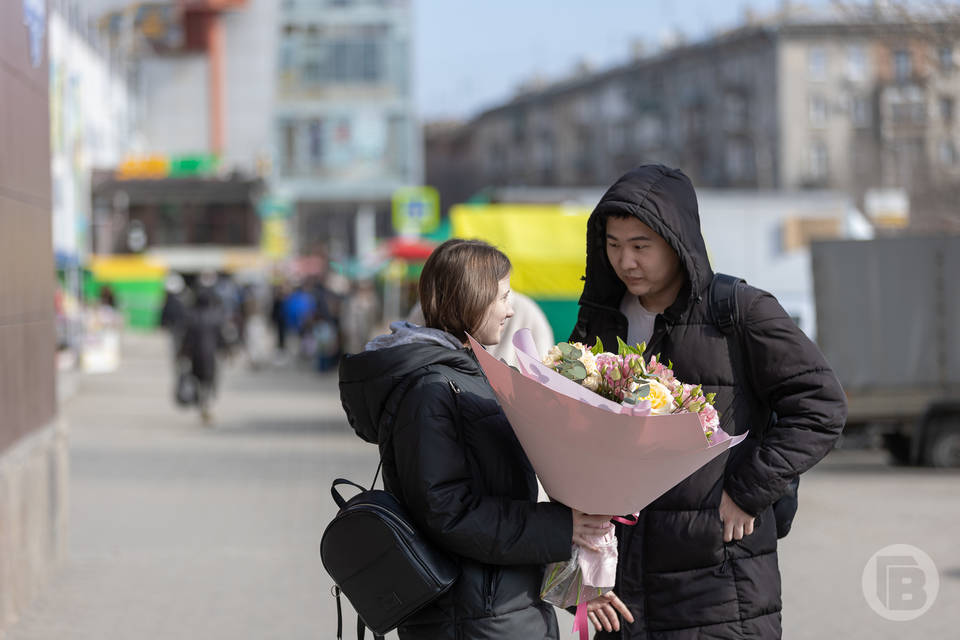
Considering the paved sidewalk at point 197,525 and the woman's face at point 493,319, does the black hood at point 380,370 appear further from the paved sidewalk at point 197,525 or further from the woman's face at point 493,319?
the paved sidewalk at point 197,525

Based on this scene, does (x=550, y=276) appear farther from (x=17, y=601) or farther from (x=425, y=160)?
(x=425, y=160)

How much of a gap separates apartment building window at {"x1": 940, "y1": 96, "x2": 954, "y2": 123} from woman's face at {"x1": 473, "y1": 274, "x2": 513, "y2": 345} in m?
20.2

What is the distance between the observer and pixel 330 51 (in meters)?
76.2

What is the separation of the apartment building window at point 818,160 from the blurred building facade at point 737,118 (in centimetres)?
5

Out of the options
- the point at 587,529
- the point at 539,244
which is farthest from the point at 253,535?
the point at 587,529

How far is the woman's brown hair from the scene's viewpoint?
343cm

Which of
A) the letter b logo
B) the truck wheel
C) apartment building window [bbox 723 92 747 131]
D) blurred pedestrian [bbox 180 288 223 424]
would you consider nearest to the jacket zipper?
the letter b logo

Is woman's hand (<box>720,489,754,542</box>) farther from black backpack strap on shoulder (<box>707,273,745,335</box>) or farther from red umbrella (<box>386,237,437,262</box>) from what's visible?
red umbrella (<box>386,237,437,262</box>)

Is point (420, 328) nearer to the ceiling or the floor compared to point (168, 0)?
nearer to the floor

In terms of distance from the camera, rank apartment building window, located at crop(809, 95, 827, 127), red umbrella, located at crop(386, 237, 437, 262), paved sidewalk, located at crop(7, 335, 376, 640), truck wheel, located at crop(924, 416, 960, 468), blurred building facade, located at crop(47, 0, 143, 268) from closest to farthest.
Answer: paved sidewalk, located at crop(7, 335, 376, 640) → truck wheel, located at crop(924, 416, 960, 468) → red umbrella, located at crop(386, 237, 437, 262) → blurred building facade, located at crop(47, 0, 143, 268) → apartment building window, located at crop(809, 95, 827, 127)

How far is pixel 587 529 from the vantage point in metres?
3.37

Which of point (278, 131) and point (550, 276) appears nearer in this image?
point (550, 276)

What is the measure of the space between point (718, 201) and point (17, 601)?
12.7 meters

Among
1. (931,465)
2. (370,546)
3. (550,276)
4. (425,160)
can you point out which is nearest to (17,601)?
(370,546)
